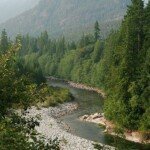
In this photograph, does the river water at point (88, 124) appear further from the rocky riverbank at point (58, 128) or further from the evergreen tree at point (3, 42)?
the evergreen tree at point (3, 42)

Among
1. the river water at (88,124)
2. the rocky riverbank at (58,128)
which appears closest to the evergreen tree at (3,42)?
the river water at (88,124)

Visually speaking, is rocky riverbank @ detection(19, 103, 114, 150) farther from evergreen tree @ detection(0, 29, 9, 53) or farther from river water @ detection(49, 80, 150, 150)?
evergreen tree @ detection(0, 29, 9, 53)

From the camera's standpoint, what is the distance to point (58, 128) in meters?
63.8

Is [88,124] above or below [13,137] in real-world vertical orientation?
below

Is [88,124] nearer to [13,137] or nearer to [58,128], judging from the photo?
[58,128]

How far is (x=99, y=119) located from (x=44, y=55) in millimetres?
120028

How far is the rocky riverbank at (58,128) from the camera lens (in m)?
51.2

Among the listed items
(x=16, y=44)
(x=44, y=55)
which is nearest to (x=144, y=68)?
(x=16, y=44)

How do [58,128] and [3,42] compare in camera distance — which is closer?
[58,128]

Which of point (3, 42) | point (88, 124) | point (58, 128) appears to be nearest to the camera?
point (58, 128)

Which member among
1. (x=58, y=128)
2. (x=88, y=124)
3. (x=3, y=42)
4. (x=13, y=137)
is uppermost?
(x=13, y=137)

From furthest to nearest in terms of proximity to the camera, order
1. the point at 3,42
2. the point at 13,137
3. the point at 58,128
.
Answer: the point at 3,42 < the point at 58,128 < the point at 13,137

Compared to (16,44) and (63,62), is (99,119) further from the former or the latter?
(63,62)

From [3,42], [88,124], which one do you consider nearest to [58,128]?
[88,124]
